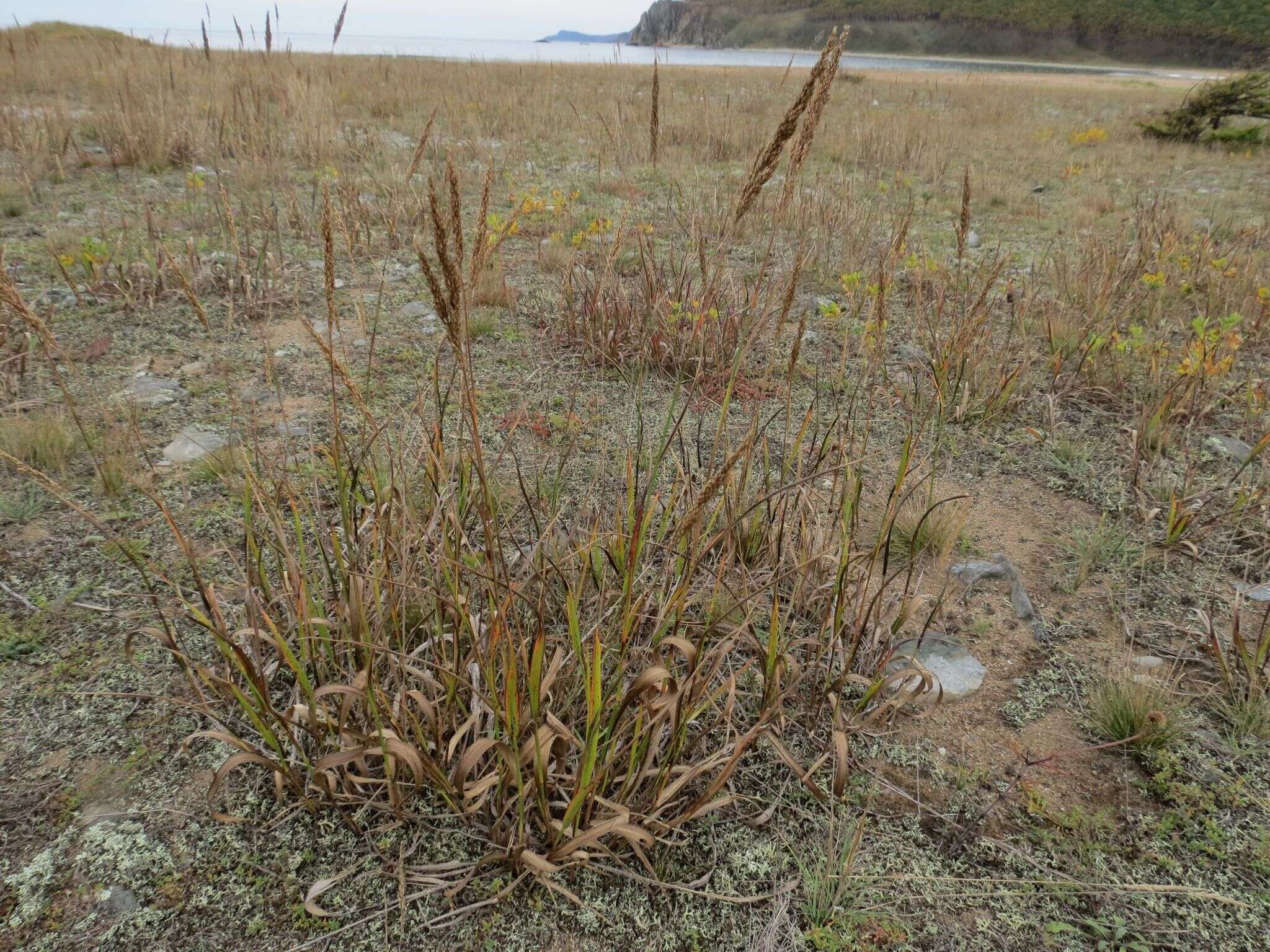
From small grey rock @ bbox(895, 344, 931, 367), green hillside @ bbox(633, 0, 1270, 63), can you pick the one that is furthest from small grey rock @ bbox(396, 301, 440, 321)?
green hillside @ bbox(633, 0, 1270, 63)

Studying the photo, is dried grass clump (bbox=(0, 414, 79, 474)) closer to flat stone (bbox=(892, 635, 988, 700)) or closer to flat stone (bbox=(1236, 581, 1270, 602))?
flat stone (bbox=(892, 635, 988, 700))

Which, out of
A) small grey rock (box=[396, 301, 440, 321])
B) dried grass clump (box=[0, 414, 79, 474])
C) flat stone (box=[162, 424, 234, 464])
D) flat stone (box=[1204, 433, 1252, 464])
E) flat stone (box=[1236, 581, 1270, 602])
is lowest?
A: flat stone (box=[1236, 581, 1270, 602])

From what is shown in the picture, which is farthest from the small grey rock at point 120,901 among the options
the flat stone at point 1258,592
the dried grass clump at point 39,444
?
the flat stone at point 1258,592

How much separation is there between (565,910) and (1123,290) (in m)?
4.29

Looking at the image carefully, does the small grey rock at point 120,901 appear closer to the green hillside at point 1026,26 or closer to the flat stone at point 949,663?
the flat stone at point 949,663

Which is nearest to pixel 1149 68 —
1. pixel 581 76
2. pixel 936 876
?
pixel 581 76

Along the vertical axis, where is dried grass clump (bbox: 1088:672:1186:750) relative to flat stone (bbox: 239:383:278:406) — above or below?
below

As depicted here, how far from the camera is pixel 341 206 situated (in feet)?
15.3

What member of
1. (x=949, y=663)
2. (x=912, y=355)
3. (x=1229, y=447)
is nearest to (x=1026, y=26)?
(x=912, y=355)

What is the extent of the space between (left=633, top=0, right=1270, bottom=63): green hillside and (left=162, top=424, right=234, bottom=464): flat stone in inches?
2661

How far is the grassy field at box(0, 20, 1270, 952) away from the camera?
129cm

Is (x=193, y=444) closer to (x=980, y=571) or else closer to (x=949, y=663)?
(x=949, y=663)

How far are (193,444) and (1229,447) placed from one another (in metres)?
4.10

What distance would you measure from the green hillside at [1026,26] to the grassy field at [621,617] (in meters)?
66.7
